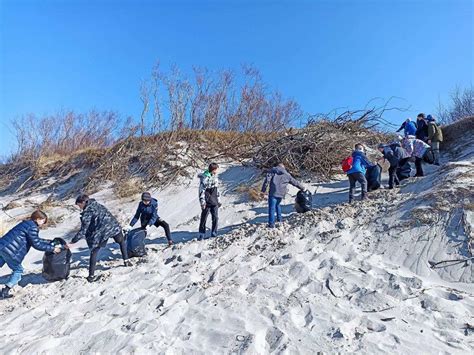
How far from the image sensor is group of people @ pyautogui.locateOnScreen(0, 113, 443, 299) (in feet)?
20.2

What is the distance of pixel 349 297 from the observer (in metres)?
4.73

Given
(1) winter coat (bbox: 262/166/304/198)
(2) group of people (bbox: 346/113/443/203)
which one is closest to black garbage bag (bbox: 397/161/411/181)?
(2) group of people (bbox: 346/113/443/203)

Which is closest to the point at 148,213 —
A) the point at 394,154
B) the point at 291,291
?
the point at 291,291

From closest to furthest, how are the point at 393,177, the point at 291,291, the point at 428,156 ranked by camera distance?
the point at 291,291, the point at 393,177, the point at 428,156

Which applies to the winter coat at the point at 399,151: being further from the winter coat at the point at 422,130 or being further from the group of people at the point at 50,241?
the group of people at the point at 50,241

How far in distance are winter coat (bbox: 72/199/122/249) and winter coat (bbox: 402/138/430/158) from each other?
702 cm

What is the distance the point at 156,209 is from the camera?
802 cm

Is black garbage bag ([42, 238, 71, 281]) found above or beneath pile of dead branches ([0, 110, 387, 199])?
beneath

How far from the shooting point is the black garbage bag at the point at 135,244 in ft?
24.7

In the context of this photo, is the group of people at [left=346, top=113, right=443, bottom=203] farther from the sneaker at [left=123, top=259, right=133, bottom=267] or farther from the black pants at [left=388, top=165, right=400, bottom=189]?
the sneaker at [left=123, top=259, right=133, bottom=267]

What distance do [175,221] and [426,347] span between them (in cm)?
760

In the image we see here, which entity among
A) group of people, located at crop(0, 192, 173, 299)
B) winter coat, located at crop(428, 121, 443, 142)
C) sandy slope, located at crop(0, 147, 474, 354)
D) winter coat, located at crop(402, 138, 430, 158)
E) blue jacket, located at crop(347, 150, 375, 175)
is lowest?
sandy slope, located at crop(0, 147, 474, 354)

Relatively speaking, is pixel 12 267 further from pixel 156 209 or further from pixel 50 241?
pixel 156 209

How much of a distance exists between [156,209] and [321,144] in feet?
19.3
